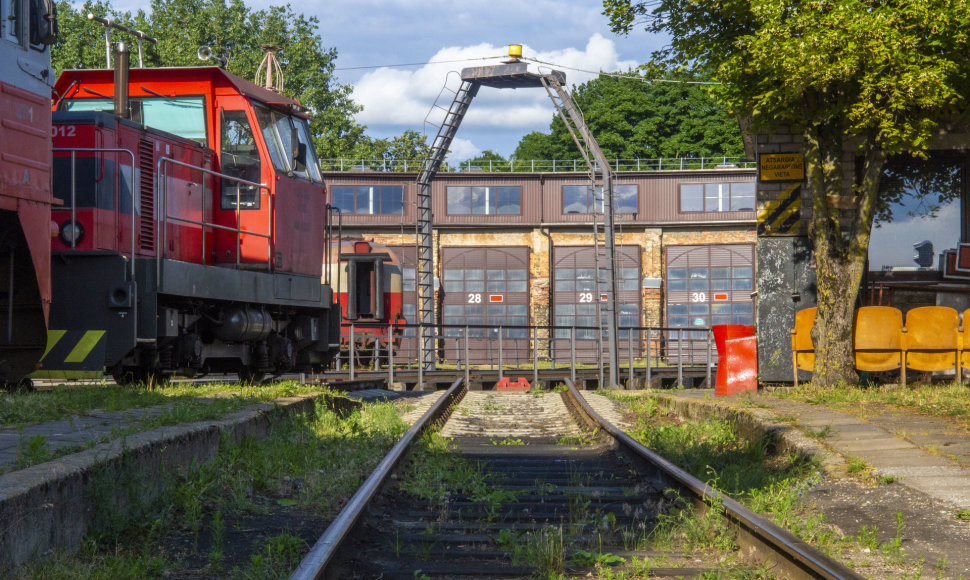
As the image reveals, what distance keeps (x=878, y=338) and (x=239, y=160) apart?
785 centimetres

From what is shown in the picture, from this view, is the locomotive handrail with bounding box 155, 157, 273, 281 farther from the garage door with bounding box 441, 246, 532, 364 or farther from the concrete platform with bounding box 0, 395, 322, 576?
the garage door with bounding box 441, 246, 532, 364

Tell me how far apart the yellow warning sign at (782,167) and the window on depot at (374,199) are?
29.2 m

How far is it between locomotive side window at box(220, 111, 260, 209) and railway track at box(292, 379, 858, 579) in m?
4.11

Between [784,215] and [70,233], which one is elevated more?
[784,215]

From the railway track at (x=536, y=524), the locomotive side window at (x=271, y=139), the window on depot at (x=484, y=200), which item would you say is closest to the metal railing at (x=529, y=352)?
the window on depot at (x=484, y=200)

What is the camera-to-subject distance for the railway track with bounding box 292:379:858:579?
407cm

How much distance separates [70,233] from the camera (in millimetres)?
9023

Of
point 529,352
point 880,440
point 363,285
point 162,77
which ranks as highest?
point 162,77

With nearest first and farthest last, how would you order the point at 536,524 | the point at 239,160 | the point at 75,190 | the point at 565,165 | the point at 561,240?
the point at 536,524
the point at 75,190
the point at 239,160
the point at 561,240
the point at 565,165

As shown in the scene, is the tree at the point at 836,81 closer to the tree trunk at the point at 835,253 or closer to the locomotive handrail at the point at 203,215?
the tree trunk at the point at 835,253

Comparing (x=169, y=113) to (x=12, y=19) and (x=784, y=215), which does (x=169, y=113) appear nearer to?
(x=12, y=19)

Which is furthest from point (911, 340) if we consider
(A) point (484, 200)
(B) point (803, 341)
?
(A) point (484, 200)

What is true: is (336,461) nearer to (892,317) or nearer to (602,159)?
(892,317)

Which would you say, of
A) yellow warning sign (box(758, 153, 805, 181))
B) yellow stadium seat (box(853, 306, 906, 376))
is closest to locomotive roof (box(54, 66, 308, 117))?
yellow warning sign (box(758, 153, 805, 181))
